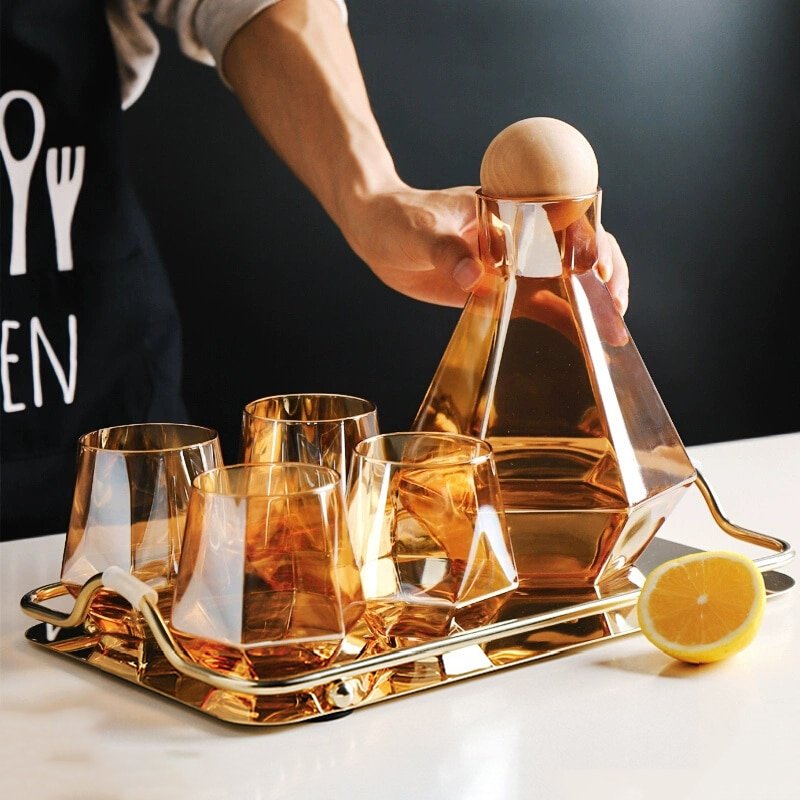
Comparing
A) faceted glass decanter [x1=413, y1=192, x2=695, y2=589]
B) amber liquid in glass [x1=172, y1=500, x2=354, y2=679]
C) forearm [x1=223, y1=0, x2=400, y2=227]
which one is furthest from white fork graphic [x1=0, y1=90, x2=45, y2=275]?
amber liquid in glass [x1=172, y1=500, x2=354, y2=679]

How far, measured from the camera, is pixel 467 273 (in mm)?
748

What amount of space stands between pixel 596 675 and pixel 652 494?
0.12m

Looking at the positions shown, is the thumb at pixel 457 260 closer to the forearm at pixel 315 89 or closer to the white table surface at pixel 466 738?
the white table surface at pixel 466 738

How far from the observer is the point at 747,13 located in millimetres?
1962

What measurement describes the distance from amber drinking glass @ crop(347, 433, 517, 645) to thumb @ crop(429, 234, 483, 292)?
16cm

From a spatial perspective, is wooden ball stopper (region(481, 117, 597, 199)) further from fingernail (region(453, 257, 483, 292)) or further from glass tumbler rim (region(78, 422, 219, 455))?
glass tumbler rim (region(78, 422, 219, 455))

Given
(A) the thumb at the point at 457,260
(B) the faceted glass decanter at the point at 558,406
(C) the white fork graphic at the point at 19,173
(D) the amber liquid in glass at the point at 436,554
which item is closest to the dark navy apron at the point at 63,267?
(C) the white fork graphic at the point at 19,173

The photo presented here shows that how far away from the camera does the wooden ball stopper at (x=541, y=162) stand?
0.68 meters

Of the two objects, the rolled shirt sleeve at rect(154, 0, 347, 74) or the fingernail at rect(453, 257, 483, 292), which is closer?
the fingernail at rect(453, 257, 483, 292)

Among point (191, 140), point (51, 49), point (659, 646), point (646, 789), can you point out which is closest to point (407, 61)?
point (191, 140)

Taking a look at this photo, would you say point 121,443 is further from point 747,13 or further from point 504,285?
point 747,13

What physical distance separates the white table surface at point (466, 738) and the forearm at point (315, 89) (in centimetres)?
69

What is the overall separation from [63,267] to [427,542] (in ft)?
3.08

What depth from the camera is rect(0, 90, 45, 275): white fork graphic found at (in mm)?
1354
